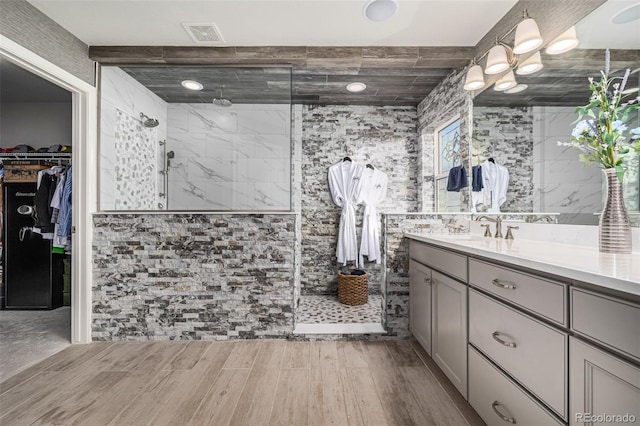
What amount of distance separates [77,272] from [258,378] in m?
1.76

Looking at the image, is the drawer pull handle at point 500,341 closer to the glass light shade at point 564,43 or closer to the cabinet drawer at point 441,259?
the cabinet drawer at point 441,259

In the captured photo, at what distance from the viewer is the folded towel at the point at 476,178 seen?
7.95ft

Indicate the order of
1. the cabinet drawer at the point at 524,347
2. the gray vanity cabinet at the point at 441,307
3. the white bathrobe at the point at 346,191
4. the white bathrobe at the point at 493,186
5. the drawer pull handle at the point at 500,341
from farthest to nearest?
the white bathrobe at the point at 346,191 → the white bathrobe at the point at 493,186 → the gray vanity cabinet at the point at 441,307 → the drawer pull handle at the point at 500,341 → the cabinet drawer at the point at 524,347

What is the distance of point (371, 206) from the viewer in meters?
3.78

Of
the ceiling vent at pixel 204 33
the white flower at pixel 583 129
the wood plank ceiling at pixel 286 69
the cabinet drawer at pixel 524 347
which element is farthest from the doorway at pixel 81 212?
the white flower at pixel 583 129

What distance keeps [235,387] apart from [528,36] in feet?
8.90

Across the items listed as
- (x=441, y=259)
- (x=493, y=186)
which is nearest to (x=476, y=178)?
(x=493, y=186)

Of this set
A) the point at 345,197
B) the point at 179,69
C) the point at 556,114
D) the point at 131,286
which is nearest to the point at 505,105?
the point at 556,114

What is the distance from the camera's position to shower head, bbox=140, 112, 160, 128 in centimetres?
317

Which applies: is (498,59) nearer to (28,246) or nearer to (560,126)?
(560,126)

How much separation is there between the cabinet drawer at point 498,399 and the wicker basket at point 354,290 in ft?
6.13

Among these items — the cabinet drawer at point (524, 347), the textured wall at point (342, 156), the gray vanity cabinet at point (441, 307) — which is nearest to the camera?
the cabinet drawer at point (524, 347)

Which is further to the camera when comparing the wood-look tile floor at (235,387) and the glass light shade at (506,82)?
the glass light shade at (506,82)

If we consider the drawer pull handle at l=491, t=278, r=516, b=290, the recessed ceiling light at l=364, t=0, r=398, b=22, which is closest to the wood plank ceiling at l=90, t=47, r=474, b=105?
the recessed ceiling light at l=364, t=0, r=398, b=22
